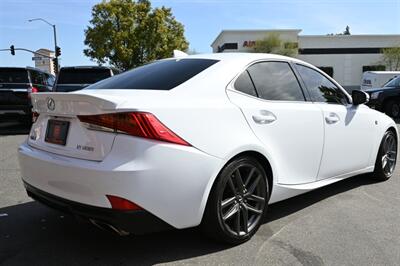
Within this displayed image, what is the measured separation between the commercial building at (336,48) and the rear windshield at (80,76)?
164ft

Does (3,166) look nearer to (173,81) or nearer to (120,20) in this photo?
(173,81)

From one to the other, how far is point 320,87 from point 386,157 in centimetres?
178

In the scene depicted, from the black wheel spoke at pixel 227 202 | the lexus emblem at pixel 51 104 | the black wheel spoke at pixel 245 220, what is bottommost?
the black wheel spoke at pixel 245 220

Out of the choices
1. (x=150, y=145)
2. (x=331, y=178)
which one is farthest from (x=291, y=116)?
(x=150, y=145)

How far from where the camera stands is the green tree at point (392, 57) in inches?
2142

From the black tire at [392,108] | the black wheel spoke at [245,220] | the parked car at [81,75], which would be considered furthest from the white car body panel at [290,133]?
the black tire at [392,108]

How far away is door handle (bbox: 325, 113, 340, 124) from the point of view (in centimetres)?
451

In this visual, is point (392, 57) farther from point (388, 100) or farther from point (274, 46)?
point (388, 100)

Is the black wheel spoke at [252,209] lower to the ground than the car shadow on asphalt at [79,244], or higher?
higher

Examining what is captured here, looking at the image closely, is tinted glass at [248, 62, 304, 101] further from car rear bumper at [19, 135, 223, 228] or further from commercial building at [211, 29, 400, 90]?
commercial building at [211, 29, 400, 90]

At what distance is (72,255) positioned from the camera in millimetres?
3367

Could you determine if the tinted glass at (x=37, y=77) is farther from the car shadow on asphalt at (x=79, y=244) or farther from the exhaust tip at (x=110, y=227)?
the exhaust tip at (x=110, y=227)

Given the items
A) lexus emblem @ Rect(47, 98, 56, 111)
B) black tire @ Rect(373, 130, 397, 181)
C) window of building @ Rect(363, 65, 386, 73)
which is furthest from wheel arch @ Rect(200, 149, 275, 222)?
window of building @ Rect(363, 65, 386, 73)

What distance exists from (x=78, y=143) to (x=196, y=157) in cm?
84
